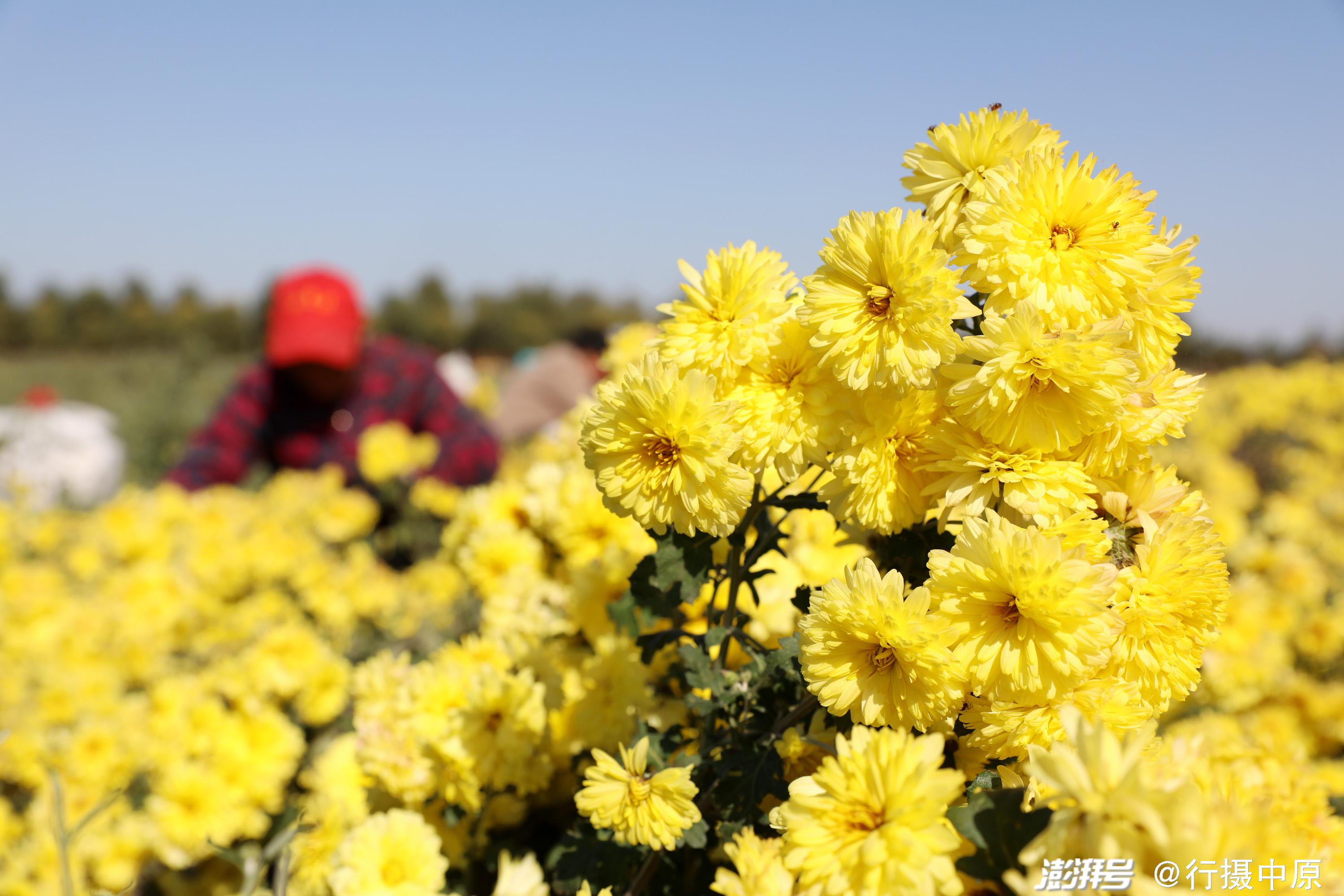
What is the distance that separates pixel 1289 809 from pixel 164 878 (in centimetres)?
224

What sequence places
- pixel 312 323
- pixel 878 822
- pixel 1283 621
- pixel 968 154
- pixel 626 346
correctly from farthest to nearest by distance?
pixel 312 323, pixel 1283 621, pixel 626 346, pixel 968 154, pixel 878 822

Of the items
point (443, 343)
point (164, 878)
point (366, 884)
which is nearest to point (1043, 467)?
point (366, 884)

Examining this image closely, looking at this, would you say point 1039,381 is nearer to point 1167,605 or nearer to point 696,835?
point 1167,605

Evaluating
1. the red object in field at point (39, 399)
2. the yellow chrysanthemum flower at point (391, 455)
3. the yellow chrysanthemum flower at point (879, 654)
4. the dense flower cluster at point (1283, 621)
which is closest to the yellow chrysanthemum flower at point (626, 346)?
the yellow chrysanthemum flower at point (879, 654)

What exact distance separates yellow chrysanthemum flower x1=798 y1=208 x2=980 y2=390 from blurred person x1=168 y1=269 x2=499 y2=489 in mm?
3647

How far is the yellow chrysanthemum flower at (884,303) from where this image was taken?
0.76 m

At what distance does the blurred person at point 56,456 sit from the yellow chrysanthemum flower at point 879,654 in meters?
3.69

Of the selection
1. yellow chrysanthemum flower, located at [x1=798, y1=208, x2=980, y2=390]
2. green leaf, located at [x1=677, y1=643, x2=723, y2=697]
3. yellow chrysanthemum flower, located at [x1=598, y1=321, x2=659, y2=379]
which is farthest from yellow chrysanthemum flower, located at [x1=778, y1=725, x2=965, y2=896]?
yellow chrysanthemum flower, located at [x1=598, y1=321, x2=659, y2=379]

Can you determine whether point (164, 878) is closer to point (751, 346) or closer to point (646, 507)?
point (646, 507)

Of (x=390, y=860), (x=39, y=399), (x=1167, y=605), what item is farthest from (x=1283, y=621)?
(x=39, y=399)

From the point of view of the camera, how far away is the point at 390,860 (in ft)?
3.35

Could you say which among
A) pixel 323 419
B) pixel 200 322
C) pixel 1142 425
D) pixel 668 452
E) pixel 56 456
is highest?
pixel 1142 425

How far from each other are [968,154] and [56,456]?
6.58 metres

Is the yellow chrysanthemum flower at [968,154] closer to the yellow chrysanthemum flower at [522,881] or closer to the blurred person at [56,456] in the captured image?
the yellow chrysanthemum flower at [522,881]
